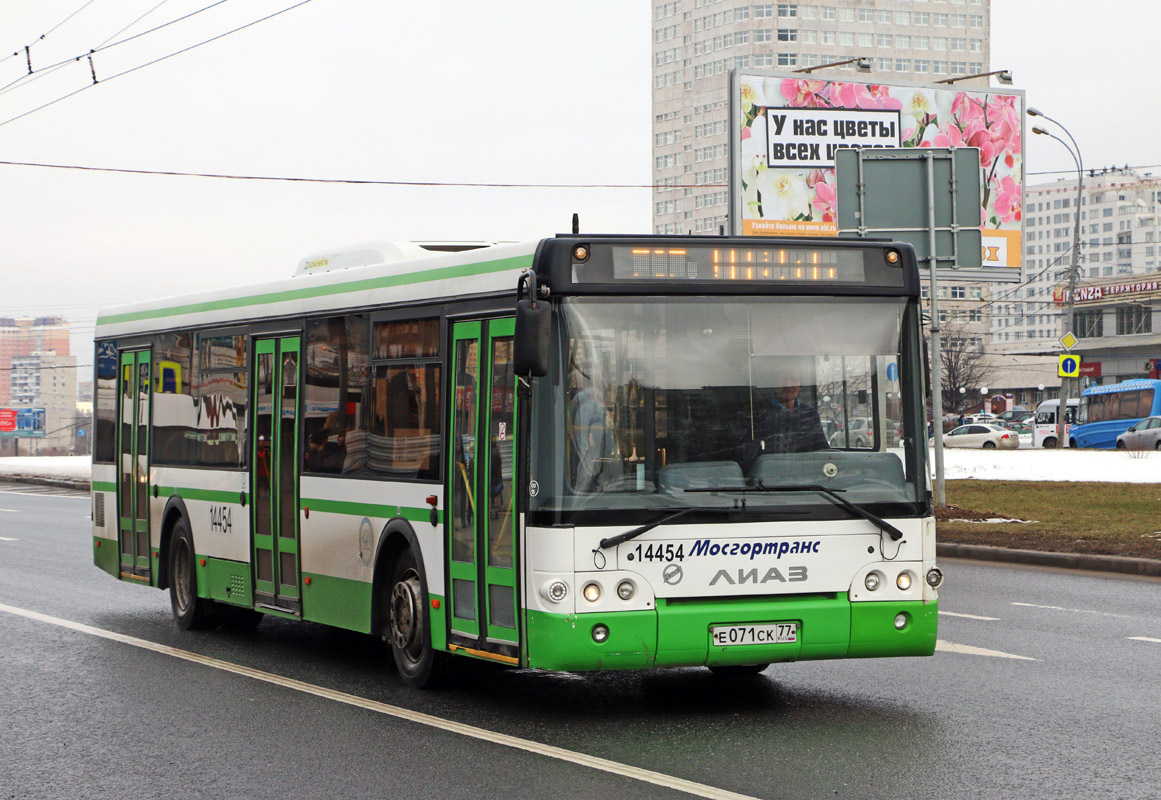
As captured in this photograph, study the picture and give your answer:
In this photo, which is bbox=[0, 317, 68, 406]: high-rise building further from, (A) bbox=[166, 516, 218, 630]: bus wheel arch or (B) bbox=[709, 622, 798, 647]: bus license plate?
(B) bbox=[709, 622, 798, 647]: bus license plate

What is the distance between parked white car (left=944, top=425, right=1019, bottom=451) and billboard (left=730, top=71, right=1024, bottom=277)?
29654mm

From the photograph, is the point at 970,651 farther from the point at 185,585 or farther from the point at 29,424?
the point at 29,424

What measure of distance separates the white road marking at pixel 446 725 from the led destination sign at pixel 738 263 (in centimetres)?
234

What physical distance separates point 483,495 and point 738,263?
5.87ft

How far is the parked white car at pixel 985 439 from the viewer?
64.2 meters

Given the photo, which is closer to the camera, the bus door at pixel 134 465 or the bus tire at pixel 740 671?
the bus tire at pixel 740 671

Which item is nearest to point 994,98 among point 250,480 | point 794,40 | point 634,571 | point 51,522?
point 51,522

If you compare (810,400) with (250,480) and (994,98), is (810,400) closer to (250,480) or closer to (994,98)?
(250,480)

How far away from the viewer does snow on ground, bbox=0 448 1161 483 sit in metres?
31.5

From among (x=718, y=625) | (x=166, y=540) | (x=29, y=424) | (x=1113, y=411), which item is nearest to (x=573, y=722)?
(x=718, y=625)

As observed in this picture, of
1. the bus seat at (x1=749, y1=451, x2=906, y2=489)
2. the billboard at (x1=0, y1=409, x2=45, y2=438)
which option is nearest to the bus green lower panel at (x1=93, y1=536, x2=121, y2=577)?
the bus seat at (x1=749, y1=451, x2=906, y2=489)

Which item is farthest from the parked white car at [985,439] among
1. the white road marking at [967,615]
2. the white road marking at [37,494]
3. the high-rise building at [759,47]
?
the high-rise building at [759,47]

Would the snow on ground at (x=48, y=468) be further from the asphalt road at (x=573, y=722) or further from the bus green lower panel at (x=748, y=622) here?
the bus green lower panel at (x=748, y=622)

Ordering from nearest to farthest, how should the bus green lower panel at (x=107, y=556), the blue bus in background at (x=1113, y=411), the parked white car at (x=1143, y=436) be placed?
the bus green lower panel at (x=107, y=556) < the parked white car at (x=1143, y=436) < the blue bus in background at (x=1113, y=411)
